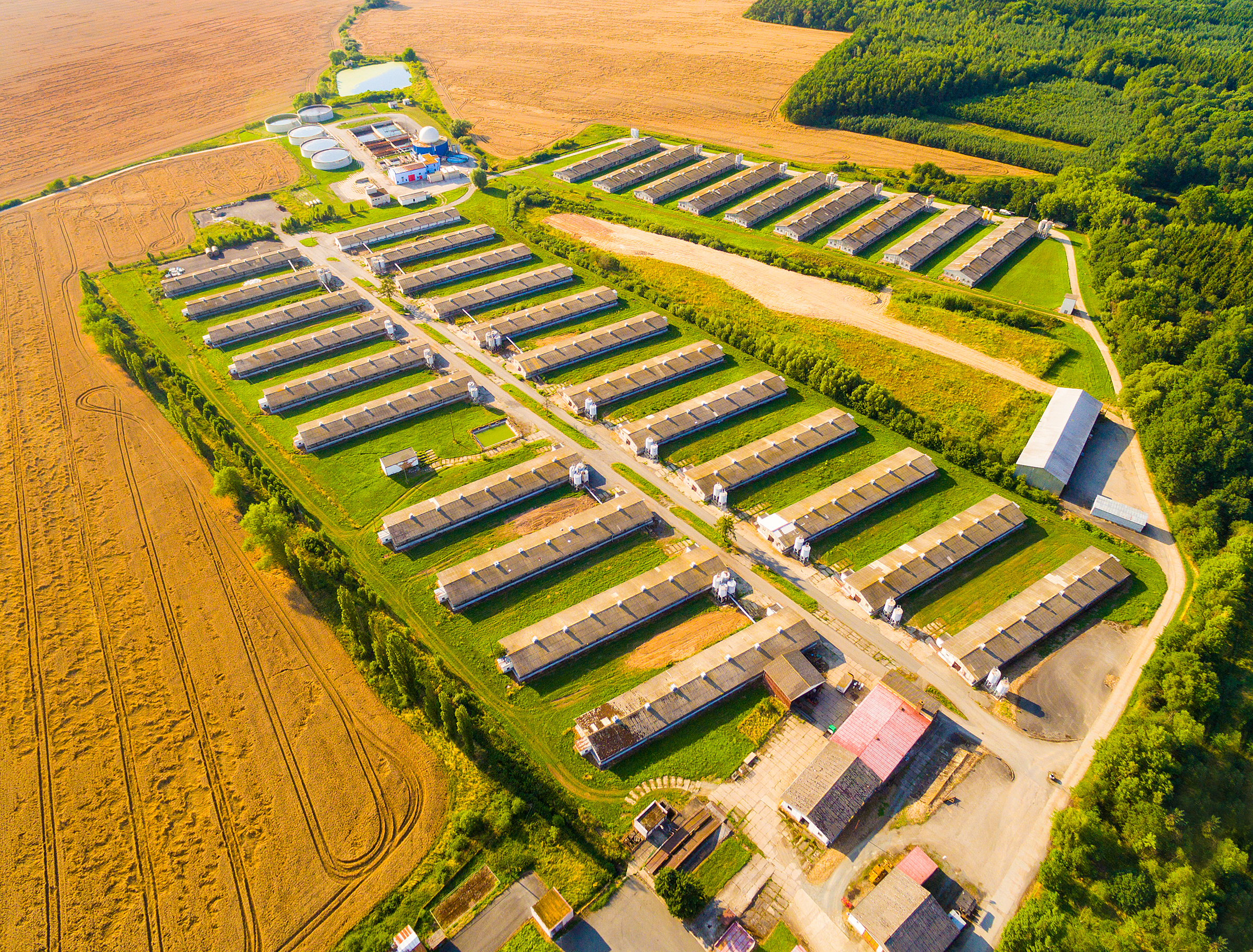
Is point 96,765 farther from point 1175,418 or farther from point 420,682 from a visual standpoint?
point 1175,418

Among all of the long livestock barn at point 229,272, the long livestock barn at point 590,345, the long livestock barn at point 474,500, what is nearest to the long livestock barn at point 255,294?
the long livestock barn at point 229,272

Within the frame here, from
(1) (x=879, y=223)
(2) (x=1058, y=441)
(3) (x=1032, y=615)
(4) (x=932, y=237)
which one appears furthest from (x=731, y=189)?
(3) (x=1032, y=615)

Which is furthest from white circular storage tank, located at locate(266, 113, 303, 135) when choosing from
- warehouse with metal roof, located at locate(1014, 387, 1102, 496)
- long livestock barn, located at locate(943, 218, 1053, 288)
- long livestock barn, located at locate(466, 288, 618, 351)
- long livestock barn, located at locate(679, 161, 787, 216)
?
warehouse with metal roof, located at locate(1014, 387, 1102, 496)

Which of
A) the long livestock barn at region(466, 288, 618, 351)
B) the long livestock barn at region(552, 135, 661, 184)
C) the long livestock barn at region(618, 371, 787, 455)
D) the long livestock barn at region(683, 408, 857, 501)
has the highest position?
the long livestock barn at region(552, 135, 661, 184)

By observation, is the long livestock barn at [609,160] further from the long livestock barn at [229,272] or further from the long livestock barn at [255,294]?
the long livestock barn at [255,294]

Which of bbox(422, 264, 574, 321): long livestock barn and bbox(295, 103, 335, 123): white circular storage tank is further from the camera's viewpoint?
bbox(295, 103, 335, 123): white circular storage tank

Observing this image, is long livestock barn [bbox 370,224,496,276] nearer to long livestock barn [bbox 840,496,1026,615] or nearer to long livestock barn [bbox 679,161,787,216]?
long livestock barn [bbox 679,161,787,216]
